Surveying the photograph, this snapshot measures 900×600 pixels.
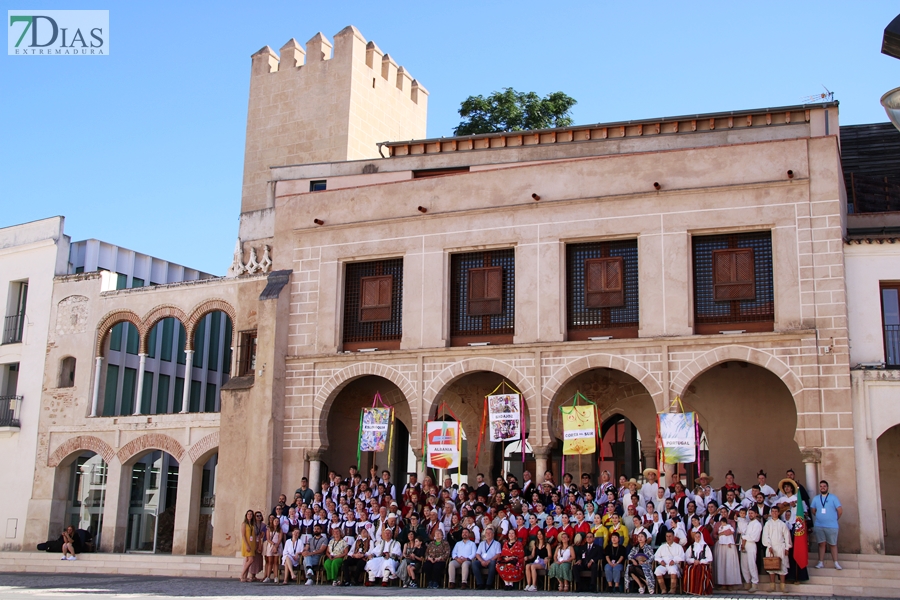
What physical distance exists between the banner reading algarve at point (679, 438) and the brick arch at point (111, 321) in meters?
15.3

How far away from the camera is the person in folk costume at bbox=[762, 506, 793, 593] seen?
1712 cm

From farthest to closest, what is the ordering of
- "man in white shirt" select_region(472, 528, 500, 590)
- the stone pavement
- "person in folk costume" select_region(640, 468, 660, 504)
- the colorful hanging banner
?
the colorful hanging banner → "person in folk costume" select_region(640, 468, 660, 504) → "man in white shirt" select_region(472, 528, 500, 590) → the stone pavement

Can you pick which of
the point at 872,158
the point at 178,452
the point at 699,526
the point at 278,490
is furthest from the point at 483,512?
the point at 872,158

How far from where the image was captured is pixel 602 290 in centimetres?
2239

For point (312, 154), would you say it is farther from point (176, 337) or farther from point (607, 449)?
point (607, 449)

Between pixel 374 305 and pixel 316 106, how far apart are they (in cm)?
1288

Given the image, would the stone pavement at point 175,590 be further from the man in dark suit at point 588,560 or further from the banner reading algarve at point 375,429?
the banner reading algarve at point 375,429

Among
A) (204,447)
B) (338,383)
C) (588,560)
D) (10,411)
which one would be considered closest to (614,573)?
(588,560)

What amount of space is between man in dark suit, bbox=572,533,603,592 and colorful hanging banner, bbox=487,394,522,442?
179 inches

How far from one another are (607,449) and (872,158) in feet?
40.8

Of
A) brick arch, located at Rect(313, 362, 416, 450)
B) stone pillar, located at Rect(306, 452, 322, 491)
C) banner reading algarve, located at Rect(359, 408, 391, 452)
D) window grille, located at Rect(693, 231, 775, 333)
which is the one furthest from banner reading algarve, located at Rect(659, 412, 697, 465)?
stone pillar, located at Rect(306, 452, 322, 491)

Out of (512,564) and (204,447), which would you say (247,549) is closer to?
(204,447)

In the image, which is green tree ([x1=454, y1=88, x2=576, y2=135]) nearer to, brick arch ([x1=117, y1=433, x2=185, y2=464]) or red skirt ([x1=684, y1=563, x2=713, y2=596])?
brick arch ([x1=117, y1=433, x2=185, y2=464])

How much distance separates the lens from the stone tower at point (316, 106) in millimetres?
34562
